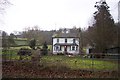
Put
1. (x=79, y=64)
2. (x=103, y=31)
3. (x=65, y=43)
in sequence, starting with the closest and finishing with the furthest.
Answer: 1. (x=79, y=64)
2. (x=103, y=31)
3. (x=65, y=43)

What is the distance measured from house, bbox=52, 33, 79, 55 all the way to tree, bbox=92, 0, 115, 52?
18237 mm

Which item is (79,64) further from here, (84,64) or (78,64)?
(84,64)

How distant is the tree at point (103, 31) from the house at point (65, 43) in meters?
18.2

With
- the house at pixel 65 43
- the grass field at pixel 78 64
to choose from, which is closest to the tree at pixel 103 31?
the grass field at pixel 78 64

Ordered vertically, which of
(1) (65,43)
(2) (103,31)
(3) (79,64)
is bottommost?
(3) (79,64)

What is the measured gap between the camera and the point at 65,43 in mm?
62562

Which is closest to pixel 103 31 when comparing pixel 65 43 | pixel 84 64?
pixel 84 64

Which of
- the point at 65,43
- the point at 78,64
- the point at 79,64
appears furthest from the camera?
the point at 65,43

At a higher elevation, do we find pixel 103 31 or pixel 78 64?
pixel 103 31

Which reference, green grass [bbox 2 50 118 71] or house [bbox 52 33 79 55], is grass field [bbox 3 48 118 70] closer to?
green grass [bbox 2 50 118 71]

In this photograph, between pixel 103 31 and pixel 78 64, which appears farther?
pixel 103 31

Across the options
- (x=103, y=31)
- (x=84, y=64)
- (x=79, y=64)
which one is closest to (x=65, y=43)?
(x=103, y=31)

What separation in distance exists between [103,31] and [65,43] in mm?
23544

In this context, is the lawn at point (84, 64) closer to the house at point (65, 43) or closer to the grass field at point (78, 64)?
the grass field at point (78, 64)
